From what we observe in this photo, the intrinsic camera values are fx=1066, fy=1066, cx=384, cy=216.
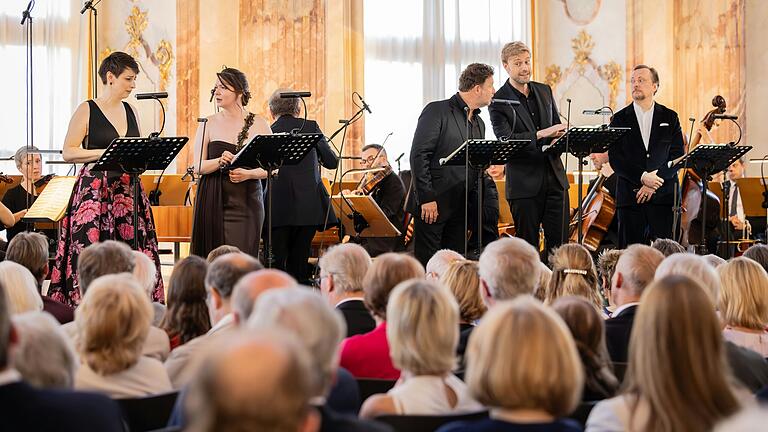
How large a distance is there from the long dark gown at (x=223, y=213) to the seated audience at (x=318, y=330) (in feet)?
15.5

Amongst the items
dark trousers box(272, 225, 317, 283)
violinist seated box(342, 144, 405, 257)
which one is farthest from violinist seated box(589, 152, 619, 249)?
dark trousers box(272, 225, 317, 283)

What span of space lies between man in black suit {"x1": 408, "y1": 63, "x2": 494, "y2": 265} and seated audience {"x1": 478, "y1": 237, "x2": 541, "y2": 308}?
3.32m

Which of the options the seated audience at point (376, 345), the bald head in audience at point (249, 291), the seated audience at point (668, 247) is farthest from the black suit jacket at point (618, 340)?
the seated audience at point (668, 247)

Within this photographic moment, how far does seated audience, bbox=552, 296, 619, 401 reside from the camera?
3.10 meters

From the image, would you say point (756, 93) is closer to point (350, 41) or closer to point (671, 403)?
point (350, 41)

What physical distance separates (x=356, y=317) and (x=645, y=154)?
14.0 ft

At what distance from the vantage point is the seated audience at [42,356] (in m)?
2.44

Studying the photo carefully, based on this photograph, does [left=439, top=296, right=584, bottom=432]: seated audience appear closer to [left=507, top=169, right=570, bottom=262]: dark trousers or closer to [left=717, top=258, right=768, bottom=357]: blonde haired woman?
[left=717, top=258, right=768, bottom=357]: blonde haired woman

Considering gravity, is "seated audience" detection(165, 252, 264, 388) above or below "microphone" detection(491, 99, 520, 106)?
below

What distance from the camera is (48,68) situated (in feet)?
41.7

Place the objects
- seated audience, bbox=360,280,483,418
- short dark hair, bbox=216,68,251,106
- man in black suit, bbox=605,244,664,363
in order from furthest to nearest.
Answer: short dark hair, bbox=216,68,251,106 → man in black suit, bbox=605,244,664,363 → seated audience, bbox=360,280,483,418

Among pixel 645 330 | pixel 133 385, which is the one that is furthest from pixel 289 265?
pixel 645 330

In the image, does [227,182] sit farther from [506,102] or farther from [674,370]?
[674,370]

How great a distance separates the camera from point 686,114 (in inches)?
549
